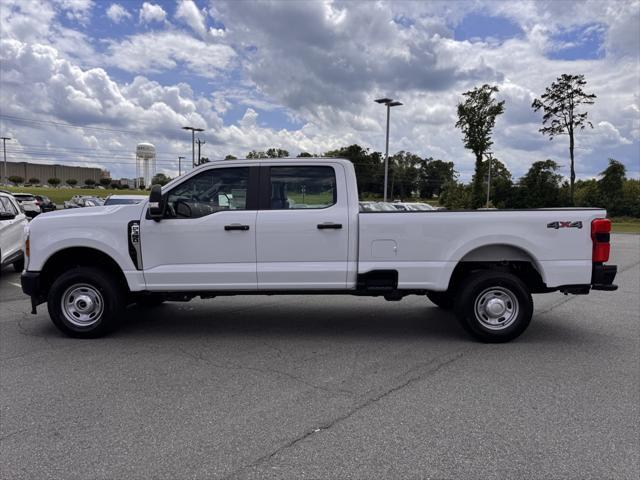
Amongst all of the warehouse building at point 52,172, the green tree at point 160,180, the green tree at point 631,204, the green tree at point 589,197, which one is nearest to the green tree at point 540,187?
the green tree at point 589,197

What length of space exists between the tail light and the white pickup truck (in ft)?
0.05

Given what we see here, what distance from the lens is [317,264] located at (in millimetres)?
5680

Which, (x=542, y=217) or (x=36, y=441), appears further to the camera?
(x=542, y=217)

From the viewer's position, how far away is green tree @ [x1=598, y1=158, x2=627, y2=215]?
162 feet

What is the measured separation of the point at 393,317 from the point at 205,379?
3.33 meters

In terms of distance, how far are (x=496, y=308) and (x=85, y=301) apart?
4789 mm

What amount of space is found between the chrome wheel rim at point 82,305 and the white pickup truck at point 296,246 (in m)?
0.02

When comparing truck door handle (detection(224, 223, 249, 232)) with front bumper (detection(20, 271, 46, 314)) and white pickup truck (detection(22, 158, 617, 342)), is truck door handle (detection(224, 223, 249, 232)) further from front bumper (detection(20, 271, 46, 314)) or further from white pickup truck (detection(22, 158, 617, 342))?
front bumper (detection(20, 271, 46, 314))

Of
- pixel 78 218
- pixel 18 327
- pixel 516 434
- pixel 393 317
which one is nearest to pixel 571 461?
pixel 516 434

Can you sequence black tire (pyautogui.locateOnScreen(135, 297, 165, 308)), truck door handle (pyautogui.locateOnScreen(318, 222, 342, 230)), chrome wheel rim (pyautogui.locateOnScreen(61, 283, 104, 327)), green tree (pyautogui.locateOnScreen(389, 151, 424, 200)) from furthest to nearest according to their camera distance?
green tree (pyautogui.locateOnScreen(389, 151, 424, 200)) → black tire (pyautogui.locateOnScreen(135, 297, 165, 308)) → chrome wheel rim (pyautogui.locateOnScreen(61, 283, 104, 327)) → truck door handle (pyautogui.locateOnScreen(318, 222, 342, 230))

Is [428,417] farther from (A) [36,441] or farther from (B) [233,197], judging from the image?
(B) [233,197]

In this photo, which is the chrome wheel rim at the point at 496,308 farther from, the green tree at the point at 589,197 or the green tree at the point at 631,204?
the green tree at the point at 631,204

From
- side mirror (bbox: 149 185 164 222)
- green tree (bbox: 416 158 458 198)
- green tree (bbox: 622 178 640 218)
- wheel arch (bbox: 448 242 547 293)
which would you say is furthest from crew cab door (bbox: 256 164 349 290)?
green tree (bbox: 416 158 458 198)

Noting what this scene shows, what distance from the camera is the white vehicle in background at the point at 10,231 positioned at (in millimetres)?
9797
